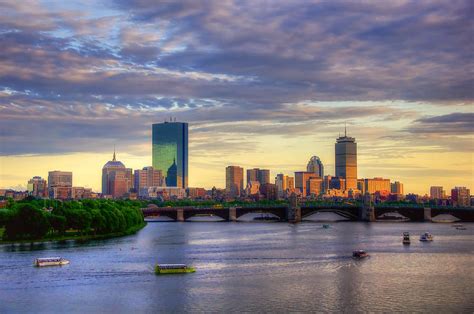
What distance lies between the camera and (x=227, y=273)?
102m

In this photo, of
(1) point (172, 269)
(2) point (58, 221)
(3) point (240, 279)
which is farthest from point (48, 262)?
(2) point (58, 221)

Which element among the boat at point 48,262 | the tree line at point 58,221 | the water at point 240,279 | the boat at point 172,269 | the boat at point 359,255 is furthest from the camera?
the tree line at point 58,221

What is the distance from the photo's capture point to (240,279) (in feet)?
315

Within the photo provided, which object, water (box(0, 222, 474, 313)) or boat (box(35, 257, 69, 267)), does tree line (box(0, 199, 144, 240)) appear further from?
boat (box(35, 257, 69, 267))

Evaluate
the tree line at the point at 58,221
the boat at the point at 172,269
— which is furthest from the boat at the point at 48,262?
the tree line at the point at 58,221

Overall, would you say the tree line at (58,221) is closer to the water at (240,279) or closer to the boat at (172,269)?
the water at (240,279)

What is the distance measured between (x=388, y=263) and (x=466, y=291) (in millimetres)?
29155

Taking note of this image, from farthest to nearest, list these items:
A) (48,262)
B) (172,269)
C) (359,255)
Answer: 1. (359,255)
2. (48,262)
3. (172,269)

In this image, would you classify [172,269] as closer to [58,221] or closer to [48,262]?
[48,262]

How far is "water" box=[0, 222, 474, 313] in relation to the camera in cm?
7875

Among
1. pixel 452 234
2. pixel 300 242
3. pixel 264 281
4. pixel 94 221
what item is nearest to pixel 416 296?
pixel 264 281

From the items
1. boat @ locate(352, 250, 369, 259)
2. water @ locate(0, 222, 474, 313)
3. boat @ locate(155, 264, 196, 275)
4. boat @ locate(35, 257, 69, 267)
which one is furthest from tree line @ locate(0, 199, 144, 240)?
boat @ locate(352, 250, 369, 259)

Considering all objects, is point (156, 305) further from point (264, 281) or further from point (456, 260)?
point (456, 260)

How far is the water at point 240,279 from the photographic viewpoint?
7875 cm
